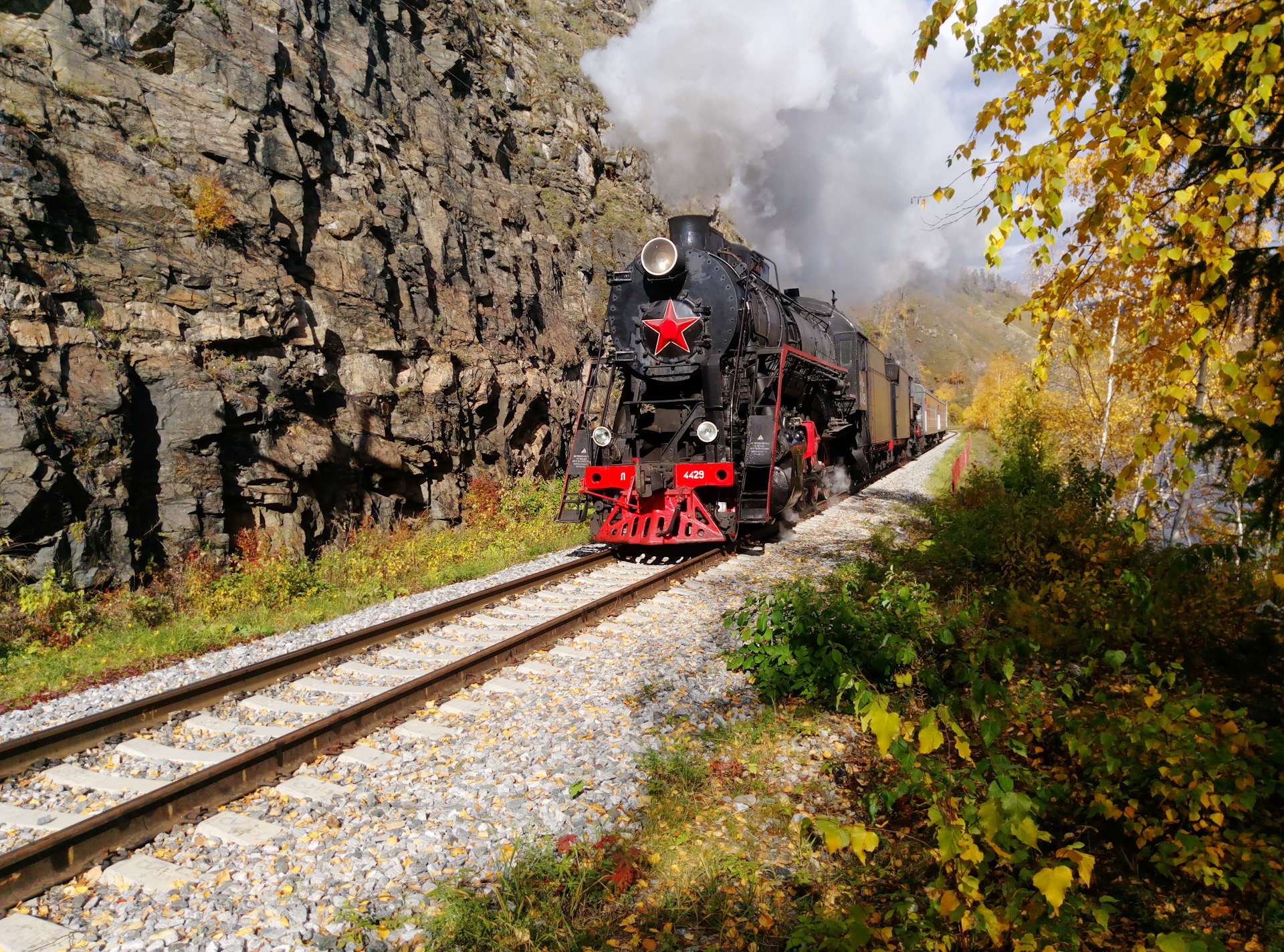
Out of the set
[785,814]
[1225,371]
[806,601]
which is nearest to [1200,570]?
[806,601]

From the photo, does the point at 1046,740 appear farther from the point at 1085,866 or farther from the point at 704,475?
the point at 704,475

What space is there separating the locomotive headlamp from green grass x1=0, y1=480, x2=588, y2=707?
14.8 feet

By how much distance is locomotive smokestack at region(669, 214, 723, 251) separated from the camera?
11.3 meters

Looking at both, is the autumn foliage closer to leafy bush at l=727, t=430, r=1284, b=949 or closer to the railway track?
leafy bush at l=727, t=430, r=1284, b=949

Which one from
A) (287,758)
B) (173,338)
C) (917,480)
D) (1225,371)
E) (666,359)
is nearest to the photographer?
(1225,371)

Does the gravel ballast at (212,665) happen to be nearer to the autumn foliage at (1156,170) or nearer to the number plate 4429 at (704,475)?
the number plate 4429 at (704,475)

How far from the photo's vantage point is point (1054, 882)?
1.84 meters

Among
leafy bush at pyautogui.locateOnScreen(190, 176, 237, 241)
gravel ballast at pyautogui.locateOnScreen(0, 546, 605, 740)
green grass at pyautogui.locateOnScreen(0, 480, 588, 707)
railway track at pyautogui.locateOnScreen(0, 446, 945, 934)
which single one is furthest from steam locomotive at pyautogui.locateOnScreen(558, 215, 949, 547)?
leafy bush at pyautogui.locateOnScreen(190, 176, 237, 241)

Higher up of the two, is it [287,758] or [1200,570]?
[1200,570]

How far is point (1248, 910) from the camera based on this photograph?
2.71 meters

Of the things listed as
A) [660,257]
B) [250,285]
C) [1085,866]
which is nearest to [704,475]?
[660,257]

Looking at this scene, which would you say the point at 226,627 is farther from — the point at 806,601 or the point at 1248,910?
the point at 1248,910

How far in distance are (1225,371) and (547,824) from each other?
11.1 ft

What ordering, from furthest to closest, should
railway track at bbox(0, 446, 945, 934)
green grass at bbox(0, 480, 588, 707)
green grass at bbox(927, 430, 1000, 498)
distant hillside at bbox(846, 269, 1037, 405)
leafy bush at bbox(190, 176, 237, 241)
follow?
distant hillside at bbox(846, 269, 1037, 405) < green grass at bbox(927, 430, 1000, 498) < leafy bush at bbox(190, 176, 237, 241) < green grass at bbox(0, 480, 588, 707) < railway track at bbox(0, 446, 945, 934)
